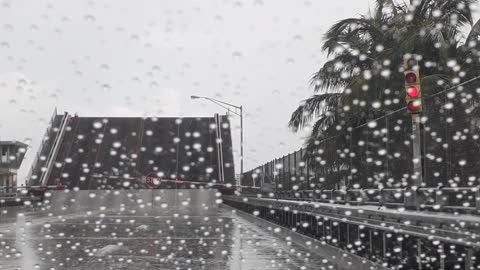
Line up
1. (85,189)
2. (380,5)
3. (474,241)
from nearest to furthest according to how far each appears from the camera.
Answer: (474,241) < (380,5) < (85,189)

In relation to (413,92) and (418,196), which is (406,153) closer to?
(413,92)

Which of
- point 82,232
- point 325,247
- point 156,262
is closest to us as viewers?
point 156,262

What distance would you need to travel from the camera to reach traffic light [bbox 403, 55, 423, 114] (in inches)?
311

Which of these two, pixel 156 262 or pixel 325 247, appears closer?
pixel 156 262

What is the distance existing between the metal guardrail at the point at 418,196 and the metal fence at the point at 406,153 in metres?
0.03

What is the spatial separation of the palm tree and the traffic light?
4.62 m

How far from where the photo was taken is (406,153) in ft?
31.8

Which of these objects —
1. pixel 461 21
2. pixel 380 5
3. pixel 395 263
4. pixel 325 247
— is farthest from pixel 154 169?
pixel 395 263

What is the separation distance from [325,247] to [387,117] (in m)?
2.48

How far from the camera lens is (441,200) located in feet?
24.7

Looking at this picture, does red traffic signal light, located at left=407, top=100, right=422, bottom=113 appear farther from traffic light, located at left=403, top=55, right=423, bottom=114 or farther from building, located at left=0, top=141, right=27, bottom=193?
building, located at left=0, top=141, right=27, bottom=193

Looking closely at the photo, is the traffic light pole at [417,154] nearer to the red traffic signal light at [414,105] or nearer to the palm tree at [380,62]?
the red traffic signal light at [414,105]

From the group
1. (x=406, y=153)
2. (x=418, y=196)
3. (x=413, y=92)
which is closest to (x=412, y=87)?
(x=413, y=92)

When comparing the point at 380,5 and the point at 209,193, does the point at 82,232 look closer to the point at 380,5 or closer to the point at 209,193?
the point at 380,5
